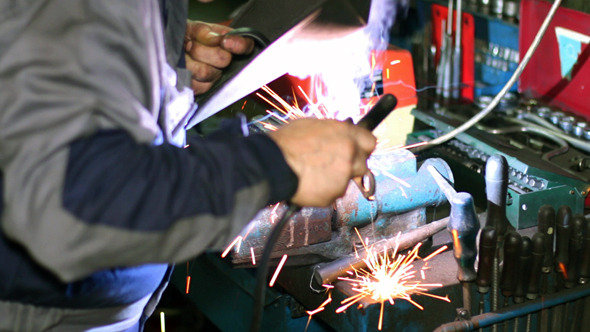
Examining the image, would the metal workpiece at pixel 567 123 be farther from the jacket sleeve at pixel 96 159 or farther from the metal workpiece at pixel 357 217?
the jacket sleeve at pixel 96 159

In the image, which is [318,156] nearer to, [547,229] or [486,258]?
[486,258]

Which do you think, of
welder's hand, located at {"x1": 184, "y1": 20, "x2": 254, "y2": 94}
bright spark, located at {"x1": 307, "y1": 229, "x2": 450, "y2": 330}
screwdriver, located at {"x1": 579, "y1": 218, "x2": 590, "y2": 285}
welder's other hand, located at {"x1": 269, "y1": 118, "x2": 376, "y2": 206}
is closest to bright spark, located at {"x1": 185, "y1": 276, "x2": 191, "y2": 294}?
bright spark, located at {"x1": 307, "y1": 229, "x2": 450, "y2": 330}

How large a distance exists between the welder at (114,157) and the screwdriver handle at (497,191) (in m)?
0.67

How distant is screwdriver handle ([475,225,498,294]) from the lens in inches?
60.1

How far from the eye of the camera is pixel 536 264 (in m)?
1.54

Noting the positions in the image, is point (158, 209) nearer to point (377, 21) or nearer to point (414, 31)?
point (377, 21)

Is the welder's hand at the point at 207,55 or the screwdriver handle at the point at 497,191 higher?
the welder's hand at the point at 207,55

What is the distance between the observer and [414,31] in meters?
3.39

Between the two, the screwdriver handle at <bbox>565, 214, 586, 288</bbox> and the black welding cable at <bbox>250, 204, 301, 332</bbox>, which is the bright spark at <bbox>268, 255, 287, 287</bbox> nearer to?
the black welding cable at <bbox>250, 204, 301, 332</bbox>

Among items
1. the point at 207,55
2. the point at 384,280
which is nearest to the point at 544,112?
the point at 384,280

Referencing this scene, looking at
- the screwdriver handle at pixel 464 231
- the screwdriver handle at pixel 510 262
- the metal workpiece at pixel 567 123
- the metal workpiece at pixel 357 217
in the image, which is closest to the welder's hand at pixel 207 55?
the metal workpiece at pixel 357 217

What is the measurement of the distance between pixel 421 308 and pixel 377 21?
4.19ft

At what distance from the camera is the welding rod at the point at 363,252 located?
5.14 feet

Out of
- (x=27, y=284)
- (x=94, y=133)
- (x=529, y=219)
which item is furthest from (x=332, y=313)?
(x=94, y=133)
